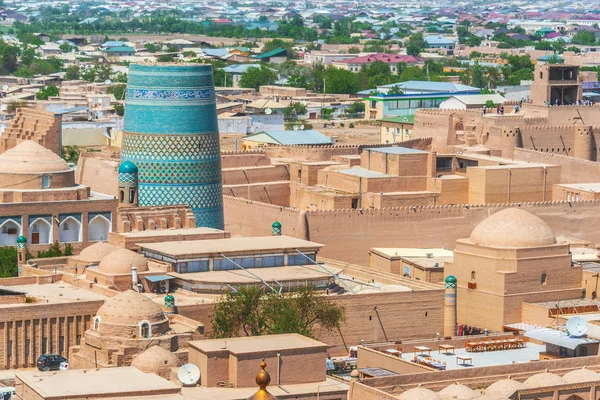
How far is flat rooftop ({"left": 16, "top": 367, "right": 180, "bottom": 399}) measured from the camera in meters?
29.5

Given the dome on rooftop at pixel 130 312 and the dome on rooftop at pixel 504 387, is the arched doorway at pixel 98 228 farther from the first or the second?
the dome on rooftop at pixel 504 387

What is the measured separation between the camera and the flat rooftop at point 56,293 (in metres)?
37.1

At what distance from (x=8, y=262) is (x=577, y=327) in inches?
513

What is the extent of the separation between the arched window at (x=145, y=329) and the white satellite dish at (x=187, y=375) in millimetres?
2308

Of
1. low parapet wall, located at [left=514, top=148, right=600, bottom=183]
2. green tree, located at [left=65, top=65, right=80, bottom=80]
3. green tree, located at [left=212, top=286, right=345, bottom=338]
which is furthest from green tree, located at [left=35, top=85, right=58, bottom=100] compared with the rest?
green tree, located at [left=212, top=286, right=345, bottom=338]

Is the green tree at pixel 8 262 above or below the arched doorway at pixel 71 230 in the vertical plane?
below

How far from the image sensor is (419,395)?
30.7 metres

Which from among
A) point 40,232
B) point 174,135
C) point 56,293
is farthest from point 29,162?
point 56,293

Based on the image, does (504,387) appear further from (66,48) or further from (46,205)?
(66,48)

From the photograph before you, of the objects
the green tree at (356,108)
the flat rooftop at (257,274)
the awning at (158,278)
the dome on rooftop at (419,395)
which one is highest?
the awning at (158,278)

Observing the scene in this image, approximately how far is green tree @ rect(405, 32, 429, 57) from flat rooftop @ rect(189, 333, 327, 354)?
10816cm

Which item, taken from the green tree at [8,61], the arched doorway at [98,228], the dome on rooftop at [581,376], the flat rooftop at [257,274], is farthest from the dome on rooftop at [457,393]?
the green tree at [8,61]

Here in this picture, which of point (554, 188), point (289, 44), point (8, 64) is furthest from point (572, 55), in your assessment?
point (554, 188)

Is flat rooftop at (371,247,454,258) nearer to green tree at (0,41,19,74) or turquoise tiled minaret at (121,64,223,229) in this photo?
turquoise tiled minaret at (121,64,223,229)
